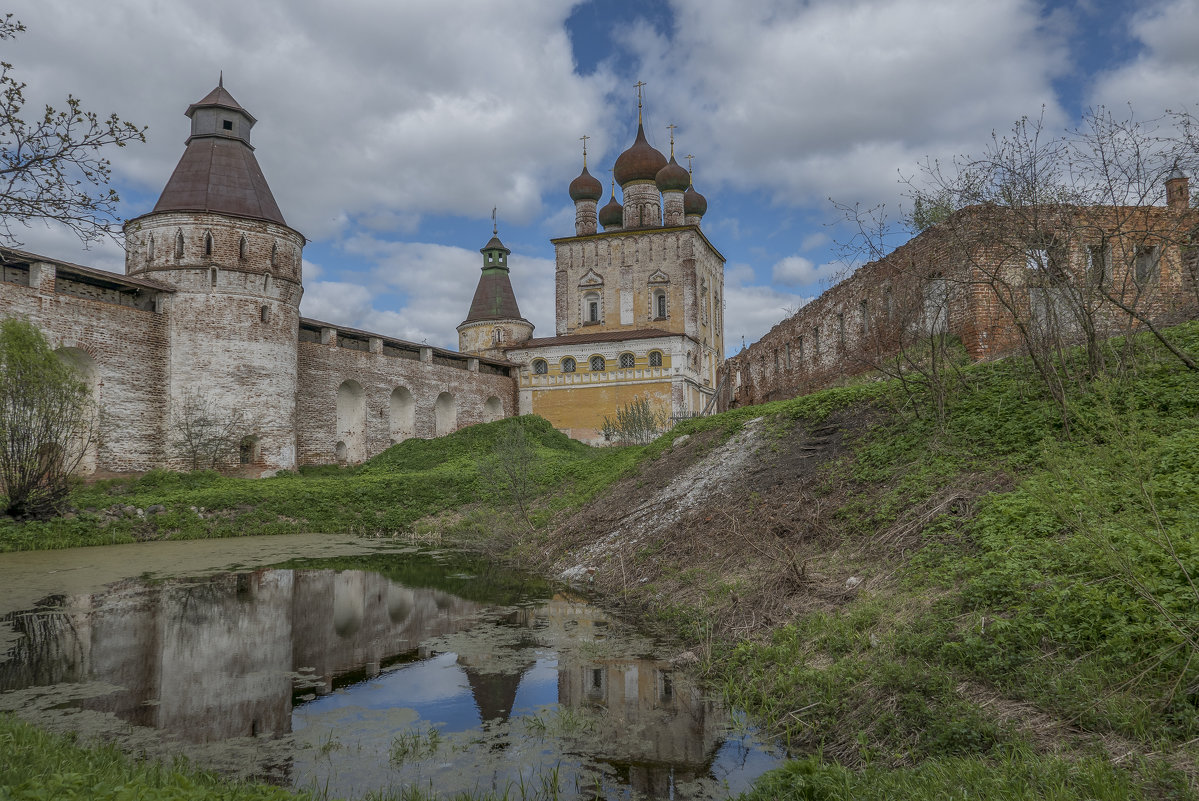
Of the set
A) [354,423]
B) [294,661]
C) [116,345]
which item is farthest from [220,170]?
[294,661]

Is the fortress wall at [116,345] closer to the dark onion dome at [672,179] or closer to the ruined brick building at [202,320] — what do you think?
the ruined brick building at [202,320]

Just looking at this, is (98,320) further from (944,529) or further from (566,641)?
(944,529)

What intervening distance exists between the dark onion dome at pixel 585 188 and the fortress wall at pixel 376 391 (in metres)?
12.2

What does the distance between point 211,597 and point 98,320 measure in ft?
46.3

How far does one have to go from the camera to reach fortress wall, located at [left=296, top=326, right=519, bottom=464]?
2639cm

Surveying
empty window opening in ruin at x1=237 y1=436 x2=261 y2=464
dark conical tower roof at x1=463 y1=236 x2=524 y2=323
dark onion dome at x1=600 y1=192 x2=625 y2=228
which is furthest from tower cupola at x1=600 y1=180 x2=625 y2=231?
A: empty window opening in ruin at x1=237 y1=436 x2=261 y2=464

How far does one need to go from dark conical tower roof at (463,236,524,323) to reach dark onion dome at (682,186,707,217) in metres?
10.7

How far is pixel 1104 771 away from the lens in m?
3.17

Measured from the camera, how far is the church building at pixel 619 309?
36.2m

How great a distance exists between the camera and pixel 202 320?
22406mm

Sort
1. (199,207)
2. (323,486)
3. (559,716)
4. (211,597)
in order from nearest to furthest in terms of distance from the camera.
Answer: (559,716) → (211,597) → (323,486) → (199,207)

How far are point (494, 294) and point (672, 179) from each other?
11101mm

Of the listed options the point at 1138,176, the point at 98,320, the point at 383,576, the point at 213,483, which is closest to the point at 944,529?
the point at 1138,176

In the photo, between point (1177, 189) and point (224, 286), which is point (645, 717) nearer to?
point (1177, 189)
